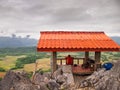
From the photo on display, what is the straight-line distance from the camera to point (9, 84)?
17.5 m

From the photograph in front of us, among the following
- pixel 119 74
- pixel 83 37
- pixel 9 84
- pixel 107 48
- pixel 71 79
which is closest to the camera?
pixel 119 74

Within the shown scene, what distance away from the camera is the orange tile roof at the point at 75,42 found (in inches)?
873

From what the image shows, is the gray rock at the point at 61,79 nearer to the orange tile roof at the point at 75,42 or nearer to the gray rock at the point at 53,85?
the gray rock at the point at 53,85

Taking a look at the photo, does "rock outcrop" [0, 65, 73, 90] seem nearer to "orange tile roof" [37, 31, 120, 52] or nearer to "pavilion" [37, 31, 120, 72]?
"pavilion" [37, 31, 120, 72]

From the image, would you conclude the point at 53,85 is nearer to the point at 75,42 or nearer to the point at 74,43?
the point at 74,43

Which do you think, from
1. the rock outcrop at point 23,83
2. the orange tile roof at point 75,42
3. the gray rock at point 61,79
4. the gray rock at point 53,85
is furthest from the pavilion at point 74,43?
the gray rock at point 53,85

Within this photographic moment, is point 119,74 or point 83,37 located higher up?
point 83,37

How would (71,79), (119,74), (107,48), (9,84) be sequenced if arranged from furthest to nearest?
1. (107,48)
2. (71,79)
3. (9,84)
4. (119,74)

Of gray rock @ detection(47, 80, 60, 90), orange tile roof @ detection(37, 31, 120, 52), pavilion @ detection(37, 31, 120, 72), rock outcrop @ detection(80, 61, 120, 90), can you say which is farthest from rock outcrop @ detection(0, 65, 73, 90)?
orange tile roof @ detection(37, 31, 120, 52)

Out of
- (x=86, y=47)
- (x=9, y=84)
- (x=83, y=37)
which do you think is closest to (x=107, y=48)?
(x=86, y=47)

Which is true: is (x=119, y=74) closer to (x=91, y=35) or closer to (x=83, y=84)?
(x=83, y=84)

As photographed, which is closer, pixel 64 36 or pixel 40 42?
pixel 40 42

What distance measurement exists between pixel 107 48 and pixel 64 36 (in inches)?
217

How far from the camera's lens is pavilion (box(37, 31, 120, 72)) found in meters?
22.1
